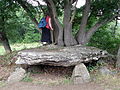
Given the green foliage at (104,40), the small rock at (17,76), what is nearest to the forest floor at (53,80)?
the small rock at (17,76)

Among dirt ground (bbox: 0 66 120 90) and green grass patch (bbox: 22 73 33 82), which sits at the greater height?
green grass patch (bbox: 22 73 33 82)

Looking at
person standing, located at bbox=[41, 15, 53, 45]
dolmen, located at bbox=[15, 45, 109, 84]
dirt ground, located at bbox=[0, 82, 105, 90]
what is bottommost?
dirt ground, located at bbox=[0, 82, 105, 90]

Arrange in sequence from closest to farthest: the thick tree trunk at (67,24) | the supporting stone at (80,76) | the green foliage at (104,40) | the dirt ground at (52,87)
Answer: the dirt ground at (52,87)
the supporting stone at (80,76)
the thick tree trunk at (67,24)
the green foliage at (104,40)

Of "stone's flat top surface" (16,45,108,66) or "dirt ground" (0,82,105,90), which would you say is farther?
"stone's flat top surface" (16,45,108,66)

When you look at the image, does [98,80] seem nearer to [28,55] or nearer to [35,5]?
[28,55]

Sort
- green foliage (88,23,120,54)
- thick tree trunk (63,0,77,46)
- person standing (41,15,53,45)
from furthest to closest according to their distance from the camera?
green foliage (88,23,120,54) < person standing (41,15,53,45) < thick tree trunk (63,0,77,46)

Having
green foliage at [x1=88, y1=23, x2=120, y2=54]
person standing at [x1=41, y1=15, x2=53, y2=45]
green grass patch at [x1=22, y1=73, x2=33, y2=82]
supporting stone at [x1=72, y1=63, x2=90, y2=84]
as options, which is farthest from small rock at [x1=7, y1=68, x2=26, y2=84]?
green foliage at [x1=88, y1=23, x2=120, y2=54]

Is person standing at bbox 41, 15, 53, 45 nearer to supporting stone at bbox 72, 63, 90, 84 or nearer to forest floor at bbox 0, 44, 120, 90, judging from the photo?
forest floor at bbox 0, 44, 120, 90

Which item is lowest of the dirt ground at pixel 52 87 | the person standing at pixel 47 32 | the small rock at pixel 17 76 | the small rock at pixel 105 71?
the dirt ground at pixel 52 87

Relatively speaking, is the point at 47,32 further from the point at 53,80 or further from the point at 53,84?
the point at 53,84

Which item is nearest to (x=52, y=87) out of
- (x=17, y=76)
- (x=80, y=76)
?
(x=80, y=76)

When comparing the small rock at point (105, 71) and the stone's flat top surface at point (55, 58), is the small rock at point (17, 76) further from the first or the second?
the small rock at point (105, 71)

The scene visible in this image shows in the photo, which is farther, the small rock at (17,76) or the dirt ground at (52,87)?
the small rock at (17,76)

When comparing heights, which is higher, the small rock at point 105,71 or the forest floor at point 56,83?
the small rock at point 105,71
